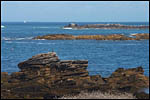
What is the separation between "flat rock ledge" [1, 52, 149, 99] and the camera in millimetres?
28750

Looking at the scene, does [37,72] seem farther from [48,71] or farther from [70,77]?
[70,77]

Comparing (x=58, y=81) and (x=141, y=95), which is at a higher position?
(x=58, y=81)

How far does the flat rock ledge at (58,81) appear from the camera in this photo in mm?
28750

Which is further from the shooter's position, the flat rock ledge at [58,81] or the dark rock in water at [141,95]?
the flat rock ledge at [58,81]

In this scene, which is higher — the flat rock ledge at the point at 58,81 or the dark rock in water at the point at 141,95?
the flat rock ledge at the point at 58,81

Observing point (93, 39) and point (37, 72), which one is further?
point (93, 39)

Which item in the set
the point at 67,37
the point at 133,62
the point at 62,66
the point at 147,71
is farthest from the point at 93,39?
the point at 62,66

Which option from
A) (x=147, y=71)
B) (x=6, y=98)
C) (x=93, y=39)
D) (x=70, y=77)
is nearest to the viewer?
(x=6, y=98)

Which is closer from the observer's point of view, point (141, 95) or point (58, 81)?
point (141, 95)

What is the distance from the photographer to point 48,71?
3444cm

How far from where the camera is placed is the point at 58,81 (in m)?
32.5

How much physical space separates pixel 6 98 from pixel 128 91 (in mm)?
9129

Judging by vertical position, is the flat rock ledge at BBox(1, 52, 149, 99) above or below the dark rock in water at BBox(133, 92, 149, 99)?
above

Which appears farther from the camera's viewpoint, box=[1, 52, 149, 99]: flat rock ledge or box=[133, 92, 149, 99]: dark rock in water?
box=[1, 52, 149, 99]: flat rock ledge
